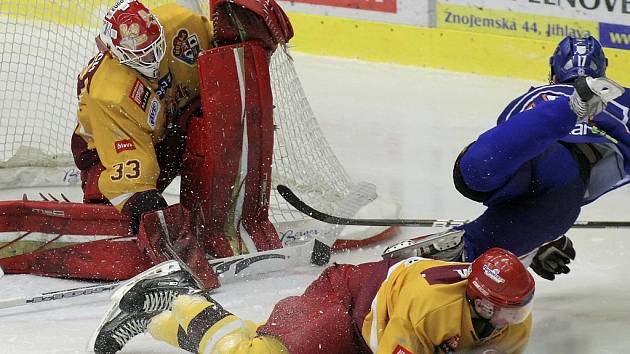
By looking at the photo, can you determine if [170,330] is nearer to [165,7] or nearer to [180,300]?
[180,300]

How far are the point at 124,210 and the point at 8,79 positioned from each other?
146 cm

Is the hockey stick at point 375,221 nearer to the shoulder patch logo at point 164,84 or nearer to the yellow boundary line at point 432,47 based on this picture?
the shoulder patch logo at point 164,84

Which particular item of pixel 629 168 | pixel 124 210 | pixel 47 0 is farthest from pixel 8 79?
pixel 629 168

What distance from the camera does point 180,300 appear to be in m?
2.77

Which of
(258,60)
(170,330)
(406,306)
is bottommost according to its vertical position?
(170,330)

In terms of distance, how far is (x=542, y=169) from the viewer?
2.86 m

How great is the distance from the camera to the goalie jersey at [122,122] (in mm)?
3396

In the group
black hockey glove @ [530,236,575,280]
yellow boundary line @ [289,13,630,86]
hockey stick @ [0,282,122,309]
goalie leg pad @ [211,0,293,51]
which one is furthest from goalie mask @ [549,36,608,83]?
yellow boundary line @ [289,13,630,86]

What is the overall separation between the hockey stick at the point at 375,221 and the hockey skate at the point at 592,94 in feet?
3.63

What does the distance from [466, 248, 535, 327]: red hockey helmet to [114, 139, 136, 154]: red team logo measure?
1384 millimetres

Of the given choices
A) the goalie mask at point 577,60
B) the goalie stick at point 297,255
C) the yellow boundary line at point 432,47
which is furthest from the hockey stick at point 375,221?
the yellow boundary line at point 432,47

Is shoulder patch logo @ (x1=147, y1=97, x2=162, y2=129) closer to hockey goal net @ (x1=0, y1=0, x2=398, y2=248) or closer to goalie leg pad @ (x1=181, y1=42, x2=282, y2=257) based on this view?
goalie leg pad @ (x1=181, y1=42, x2=282, y2=257)

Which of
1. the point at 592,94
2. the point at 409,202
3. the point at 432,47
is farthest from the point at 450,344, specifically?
the point at 432,47

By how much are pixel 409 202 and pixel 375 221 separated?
0.58 meters
